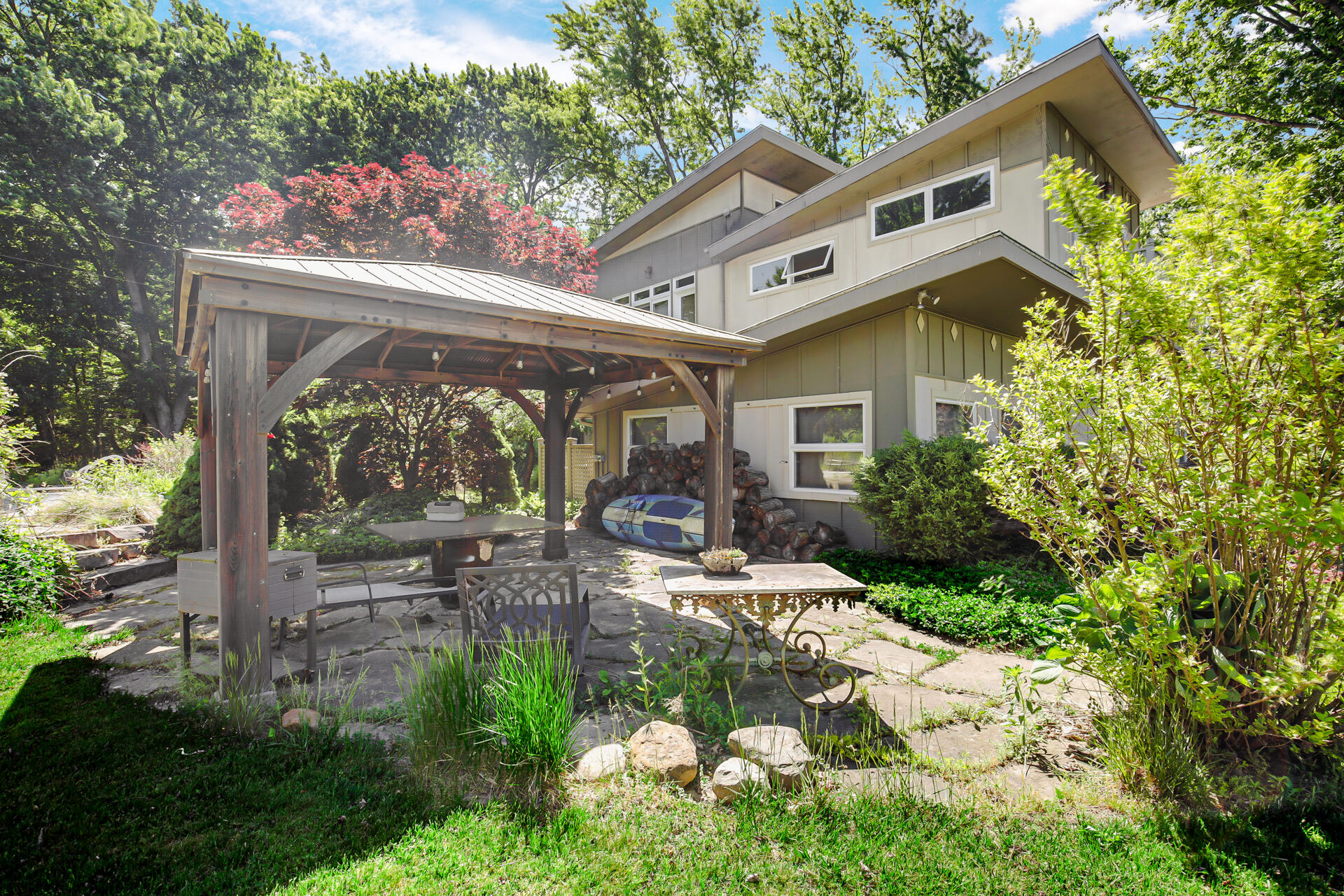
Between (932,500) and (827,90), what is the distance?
732 inches

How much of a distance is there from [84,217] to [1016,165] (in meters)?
21.4

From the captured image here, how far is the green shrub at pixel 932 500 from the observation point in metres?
5.88

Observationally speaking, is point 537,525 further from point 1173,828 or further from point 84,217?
point 84,217

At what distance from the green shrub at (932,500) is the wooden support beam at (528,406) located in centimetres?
415

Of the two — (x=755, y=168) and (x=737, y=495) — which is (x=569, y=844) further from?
(x=755, y=168)

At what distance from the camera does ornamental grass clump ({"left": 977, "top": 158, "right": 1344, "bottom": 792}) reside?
2.18m

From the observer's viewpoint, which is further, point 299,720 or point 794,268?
point 794,268

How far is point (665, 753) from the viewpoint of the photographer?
2.51 m

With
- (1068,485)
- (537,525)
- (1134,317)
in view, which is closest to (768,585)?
(1068,485)

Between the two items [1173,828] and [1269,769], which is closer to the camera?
[1173,828]

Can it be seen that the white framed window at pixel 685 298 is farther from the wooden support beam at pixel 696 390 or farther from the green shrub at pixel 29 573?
the green shrub at pixel 29 573

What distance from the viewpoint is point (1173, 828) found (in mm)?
2139

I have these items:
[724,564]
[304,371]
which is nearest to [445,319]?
[304,371]

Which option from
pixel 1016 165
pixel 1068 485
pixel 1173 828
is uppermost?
pixel 1016 165
